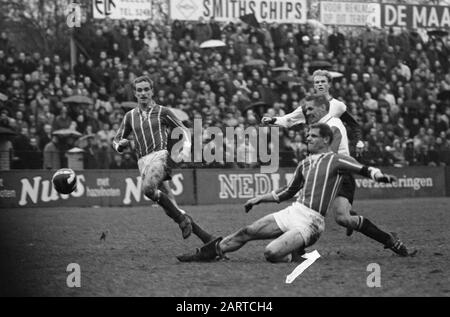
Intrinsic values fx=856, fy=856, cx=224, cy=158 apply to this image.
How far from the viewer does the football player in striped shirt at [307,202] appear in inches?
338

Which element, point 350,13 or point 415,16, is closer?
point 350,13

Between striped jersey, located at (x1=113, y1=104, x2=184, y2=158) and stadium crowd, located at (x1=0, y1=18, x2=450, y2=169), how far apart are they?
8.75 metres

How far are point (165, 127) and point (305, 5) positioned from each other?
1479cm

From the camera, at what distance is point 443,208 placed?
66.1 ft

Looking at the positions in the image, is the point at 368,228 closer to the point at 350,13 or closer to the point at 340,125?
the point at 340,125

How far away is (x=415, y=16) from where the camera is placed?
27734 millimetres

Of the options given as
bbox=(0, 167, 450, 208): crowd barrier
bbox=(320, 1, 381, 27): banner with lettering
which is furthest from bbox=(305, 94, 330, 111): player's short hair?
bbox=(320, 1, 381, 27): banner with lettering

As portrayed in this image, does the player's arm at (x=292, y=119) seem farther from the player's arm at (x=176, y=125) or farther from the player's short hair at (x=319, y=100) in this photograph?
the player's arm at (x=176, y=125)

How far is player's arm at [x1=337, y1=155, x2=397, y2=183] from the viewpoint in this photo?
7953 mm

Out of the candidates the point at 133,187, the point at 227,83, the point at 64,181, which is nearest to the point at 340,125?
the point at 64,181

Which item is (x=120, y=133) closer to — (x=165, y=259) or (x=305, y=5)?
(x=165, y=259)

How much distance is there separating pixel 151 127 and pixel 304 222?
9.98 feet

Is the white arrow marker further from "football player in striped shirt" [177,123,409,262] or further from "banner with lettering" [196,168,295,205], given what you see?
"banner with lettering" [196,168,295,205]
